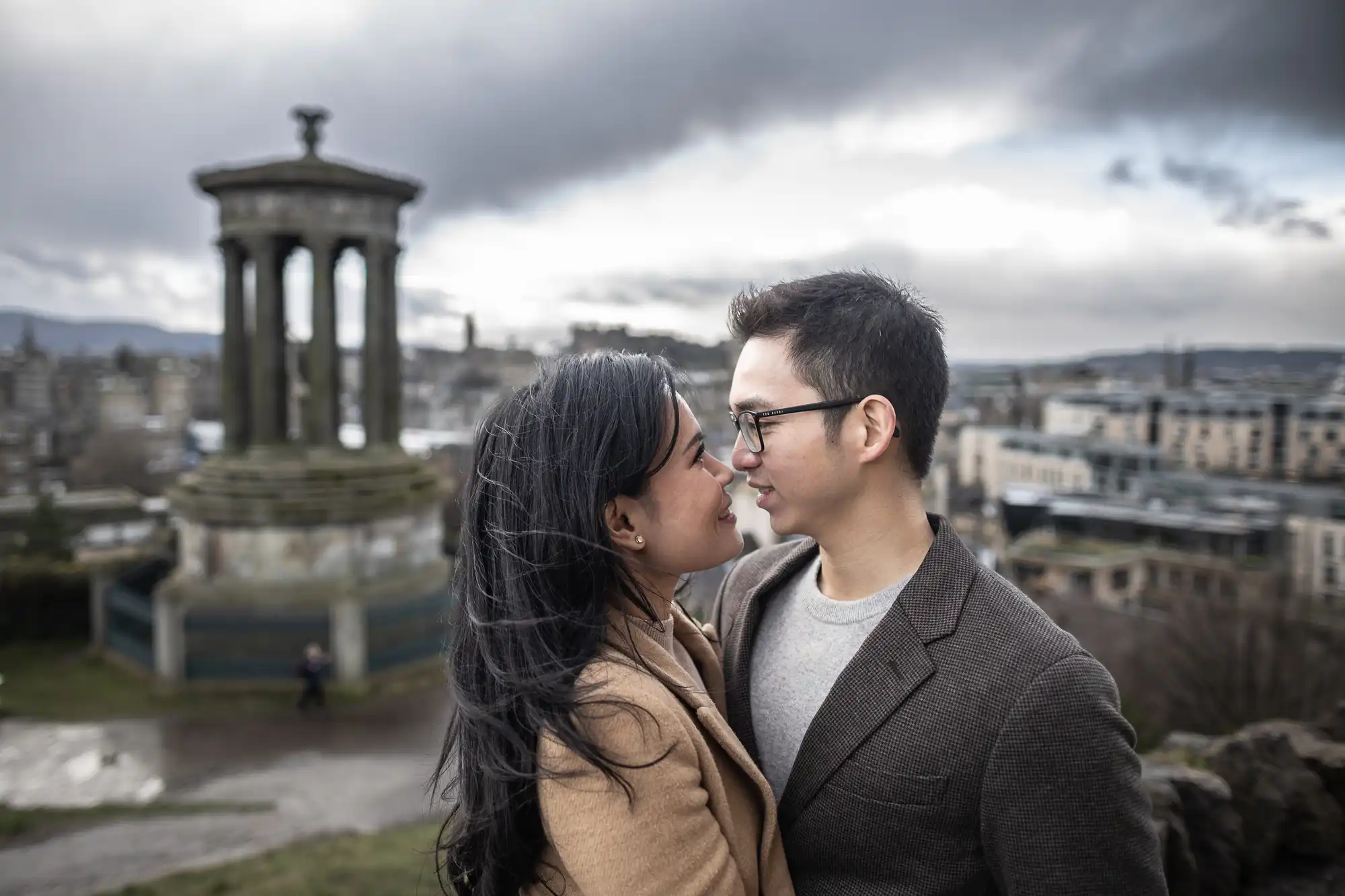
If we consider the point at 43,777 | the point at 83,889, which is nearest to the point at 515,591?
the point at 83,889

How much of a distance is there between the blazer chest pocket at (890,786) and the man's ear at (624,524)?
0.78 meters

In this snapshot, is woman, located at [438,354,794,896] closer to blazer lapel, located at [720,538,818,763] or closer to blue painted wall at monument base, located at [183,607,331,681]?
blazer lapel, located at [720,538,818,763]

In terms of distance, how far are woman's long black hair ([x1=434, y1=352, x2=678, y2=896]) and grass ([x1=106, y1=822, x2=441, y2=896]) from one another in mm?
5839


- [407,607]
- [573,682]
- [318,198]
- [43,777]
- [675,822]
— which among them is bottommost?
[43,777]

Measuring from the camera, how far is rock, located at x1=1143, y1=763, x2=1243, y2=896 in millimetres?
4375

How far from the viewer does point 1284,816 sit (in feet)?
15.1

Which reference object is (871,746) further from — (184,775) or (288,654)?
(288,654)

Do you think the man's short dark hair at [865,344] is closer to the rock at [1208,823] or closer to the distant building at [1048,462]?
the rock at [1208,823]

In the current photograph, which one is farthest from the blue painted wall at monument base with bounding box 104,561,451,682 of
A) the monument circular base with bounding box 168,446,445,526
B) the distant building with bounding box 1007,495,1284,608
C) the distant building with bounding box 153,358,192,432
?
the distant building with bounding box 153,358,192,432

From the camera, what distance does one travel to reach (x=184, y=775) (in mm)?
11688

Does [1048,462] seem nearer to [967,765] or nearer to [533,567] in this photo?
[967,765]

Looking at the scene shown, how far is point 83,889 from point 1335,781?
9789 millimetres

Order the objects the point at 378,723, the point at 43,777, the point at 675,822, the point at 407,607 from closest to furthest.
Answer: the point at 675,822, the point at 43,777, the point at 378,723, the point at 407,607

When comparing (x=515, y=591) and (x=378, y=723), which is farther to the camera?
(x=378, y=723)
